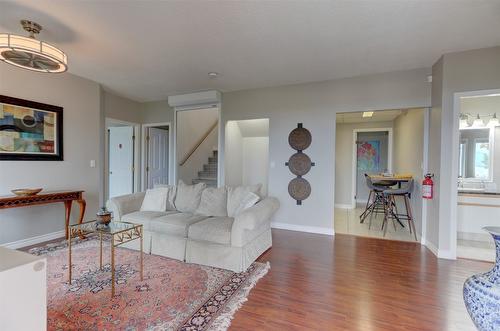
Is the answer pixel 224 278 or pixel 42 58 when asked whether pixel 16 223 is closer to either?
pixel 42 58

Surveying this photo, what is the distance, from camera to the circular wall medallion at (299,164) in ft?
13.8

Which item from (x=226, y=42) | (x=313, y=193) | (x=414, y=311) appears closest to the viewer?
(x=414, y=311)

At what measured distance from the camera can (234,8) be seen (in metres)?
2.17

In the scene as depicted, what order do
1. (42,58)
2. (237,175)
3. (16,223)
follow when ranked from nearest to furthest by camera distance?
(42,58) → (16,223) → (237,175)

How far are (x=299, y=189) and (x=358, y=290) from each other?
212cm

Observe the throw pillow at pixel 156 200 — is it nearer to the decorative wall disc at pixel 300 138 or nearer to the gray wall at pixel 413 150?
the decorative wall disc at pixel 300 138

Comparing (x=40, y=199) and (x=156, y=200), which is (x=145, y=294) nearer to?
(x=156, y=200)

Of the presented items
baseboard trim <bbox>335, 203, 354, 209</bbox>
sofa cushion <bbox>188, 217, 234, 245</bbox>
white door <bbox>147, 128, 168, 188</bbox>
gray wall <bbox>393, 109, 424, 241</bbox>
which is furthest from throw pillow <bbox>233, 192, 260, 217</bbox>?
baseboard trim <bbox>335, 203, 354, 209</bbox>


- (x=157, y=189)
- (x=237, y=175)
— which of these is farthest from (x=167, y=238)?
(x=237, y=175)

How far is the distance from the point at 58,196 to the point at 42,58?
1911 millimetres

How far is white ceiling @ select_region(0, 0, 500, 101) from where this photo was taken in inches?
84.9

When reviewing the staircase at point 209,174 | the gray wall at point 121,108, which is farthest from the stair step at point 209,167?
the gray wall at point 121,108

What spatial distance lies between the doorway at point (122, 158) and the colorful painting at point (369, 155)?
6149mm

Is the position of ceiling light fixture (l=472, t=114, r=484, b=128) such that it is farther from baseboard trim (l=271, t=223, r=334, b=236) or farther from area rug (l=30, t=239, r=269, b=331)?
area rug (l=30, t=239, r=269, b=331)
